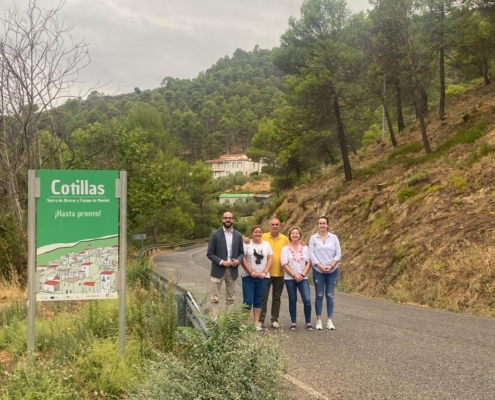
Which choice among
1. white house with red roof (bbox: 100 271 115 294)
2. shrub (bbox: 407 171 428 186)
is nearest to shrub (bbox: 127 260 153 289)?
white house with red roof (bbox: 100 271 115 294)

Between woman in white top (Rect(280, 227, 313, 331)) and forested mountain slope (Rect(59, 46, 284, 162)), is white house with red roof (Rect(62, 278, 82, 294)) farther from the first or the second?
forested mountain slope (Rect(59, 46, 284, 162))

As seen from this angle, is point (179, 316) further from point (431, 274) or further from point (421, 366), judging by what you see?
point (431, 274)

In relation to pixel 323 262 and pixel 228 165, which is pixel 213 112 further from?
pixel 323 262

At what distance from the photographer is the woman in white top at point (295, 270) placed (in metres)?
8.34

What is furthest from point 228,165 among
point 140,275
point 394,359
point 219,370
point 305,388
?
point 219,370

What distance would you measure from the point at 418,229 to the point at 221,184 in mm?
93061

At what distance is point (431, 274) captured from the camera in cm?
1291

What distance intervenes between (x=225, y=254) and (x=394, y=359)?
2.96m

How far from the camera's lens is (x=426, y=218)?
16.3 metres

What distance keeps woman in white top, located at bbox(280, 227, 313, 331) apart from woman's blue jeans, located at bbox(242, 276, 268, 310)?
0.46 metres

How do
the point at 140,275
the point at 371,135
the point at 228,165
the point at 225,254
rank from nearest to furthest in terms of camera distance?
the point at 225,254, the point at 140,275, the point at 371,135, the point at 228,165

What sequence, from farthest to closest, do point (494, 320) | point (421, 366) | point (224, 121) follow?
point (224, 121) → point (494, 320) → point (421, 366)

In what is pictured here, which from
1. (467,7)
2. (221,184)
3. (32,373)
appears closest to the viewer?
(32,373)

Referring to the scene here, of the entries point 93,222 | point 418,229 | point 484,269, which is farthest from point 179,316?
point 418,229
